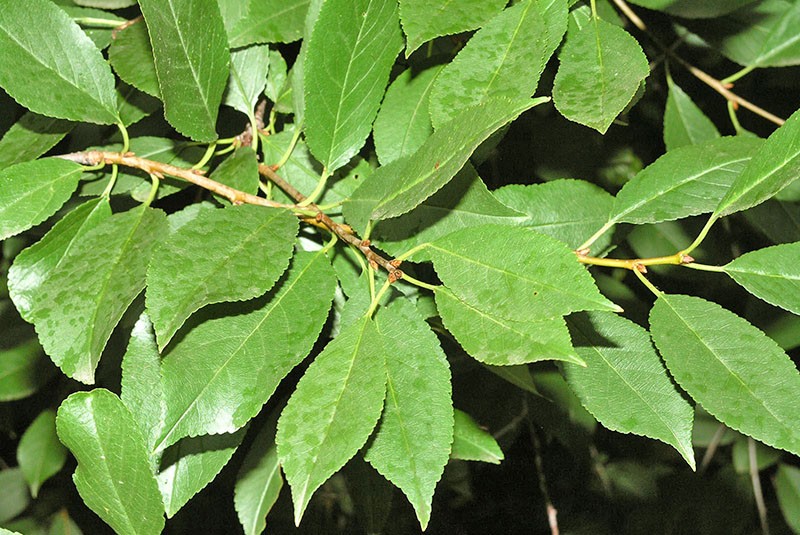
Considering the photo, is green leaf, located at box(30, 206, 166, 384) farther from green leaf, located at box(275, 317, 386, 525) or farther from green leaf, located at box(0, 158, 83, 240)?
green leaf, located at box(275, 317, 386, 525)

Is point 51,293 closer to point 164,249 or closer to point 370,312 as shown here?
point 164,249

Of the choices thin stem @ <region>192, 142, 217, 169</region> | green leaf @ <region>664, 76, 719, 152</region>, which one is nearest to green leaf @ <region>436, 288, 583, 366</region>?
thin stem @ <region>192, 142, 217, 169</region>

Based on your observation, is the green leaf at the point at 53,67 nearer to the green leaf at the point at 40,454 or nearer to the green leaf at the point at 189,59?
the green leaf at the point at 189,59

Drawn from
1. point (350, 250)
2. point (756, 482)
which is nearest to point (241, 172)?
point (350, 250)

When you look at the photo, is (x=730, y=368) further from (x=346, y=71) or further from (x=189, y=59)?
(x=189, y=59)

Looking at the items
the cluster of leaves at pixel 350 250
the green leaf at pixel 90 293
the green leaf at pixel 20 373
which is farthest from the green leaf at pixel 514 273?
the green leaf at pixel 20 373

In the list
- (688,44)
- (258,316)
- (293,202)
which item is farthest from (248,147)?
(688,44)
